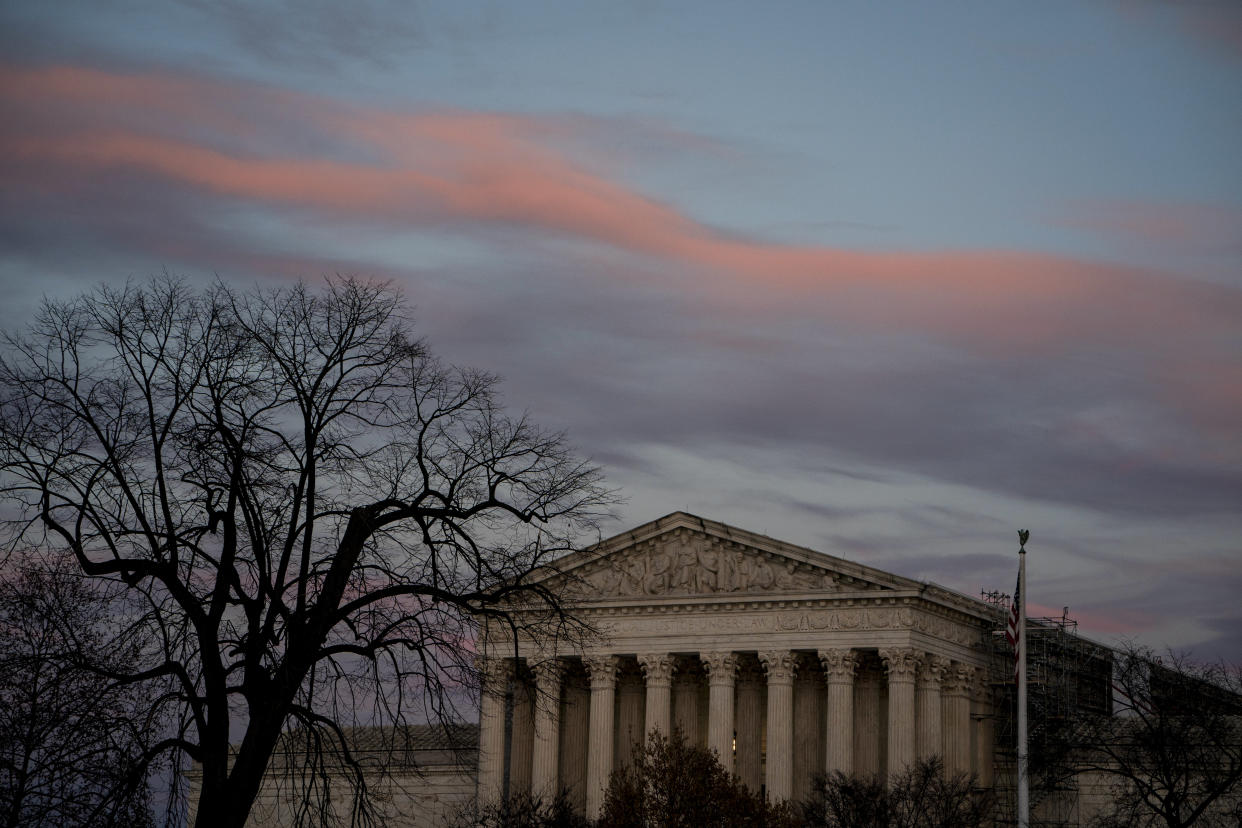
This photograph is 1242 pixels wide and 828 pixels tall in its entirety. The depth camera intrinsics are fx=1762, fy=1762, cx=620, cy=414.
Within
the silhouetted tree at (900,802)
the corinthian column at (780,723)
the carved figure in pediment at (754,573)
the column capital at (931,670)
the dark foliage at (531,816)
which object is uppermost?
the carved figure in pediment at (754,573)

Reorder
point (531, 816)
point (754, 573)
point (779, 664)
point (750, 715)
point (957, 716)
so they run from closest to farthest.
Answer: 1. point (531, 816)
2. point (779, 664)
3. point (957, 716)
4. point (754, 573)
5. point (750, 715)

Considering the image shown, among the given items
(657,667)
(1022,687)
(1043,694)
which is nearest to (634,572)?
(657,667)

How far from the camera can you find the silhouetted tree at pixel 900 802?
2293 inches

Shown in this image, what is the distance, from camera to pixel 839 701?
76.6 metres

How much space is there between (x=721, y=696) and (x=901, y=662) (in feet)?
28.9

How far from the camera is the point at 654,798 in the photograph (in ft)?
154

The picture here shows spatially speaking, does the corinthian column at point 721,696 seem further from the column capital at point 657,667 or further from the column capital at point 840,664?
the column capital at point 840,664

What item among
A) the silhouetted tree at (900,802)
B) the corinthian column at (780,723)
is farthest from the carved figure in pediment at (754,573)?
the silhouetted tree at (900,802)

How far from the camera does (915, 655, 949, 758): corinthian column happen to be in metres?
75.9

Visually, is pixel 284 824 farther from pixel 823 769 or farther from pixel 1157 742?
pixel 1157 742

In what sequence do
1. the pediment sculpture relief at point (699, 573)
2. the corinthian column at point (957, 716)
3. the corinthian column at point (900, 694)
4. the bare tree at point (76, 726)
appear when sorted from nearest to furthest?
the bare tree at point (76, 726), the corinthian column at point (900, 694), the corinthian column at point (957, 716), the pediment sculpture relief at point (699, 573)

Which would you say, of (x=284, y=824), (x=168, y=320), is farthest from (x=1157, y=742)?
(x=284, y=824)

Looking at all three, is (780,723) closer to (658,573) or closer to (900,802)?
(658,573)

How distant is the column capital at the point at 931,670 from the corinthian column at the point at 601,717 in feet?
47.1
